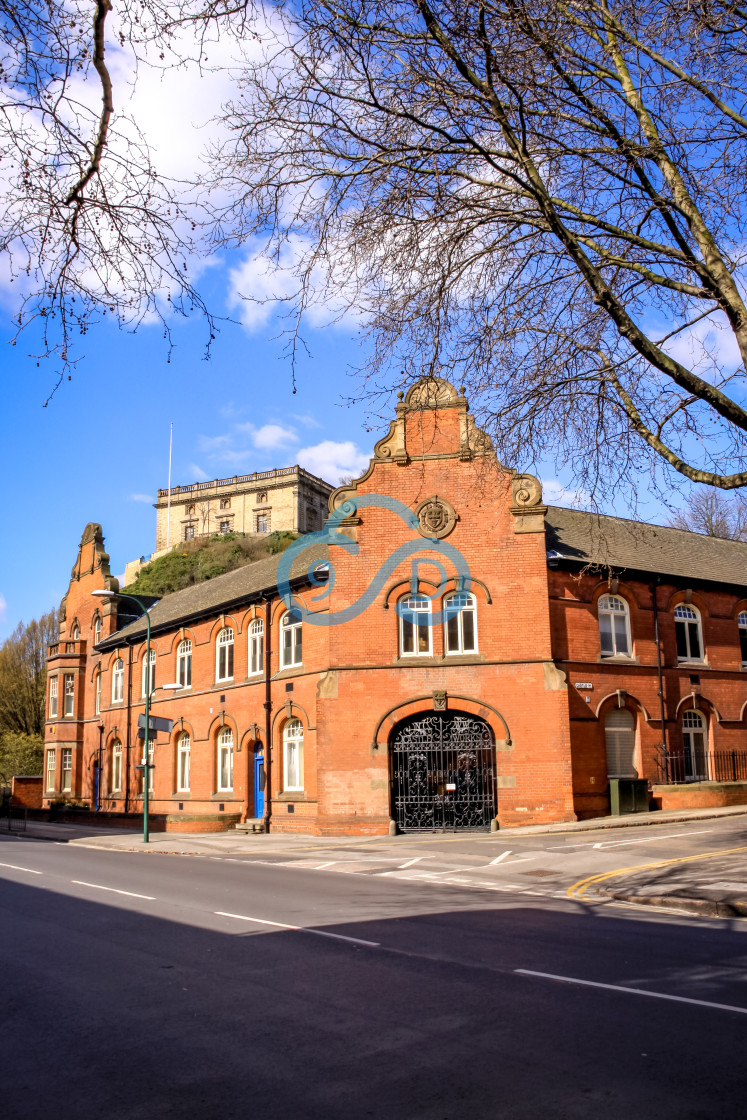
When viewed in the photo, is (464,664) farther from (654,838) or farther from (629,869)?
(629,869)

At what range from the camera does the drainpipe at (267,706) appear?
28.7m

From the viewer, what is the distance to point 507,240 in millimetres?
10000

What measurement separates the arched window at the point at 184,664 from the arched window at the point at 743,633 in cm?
2005

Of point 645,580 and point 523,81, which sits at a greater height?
point 523,81

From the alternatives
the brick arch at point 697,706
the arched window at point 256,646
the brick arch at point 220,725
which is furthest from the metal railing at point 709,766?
the brick arch at point 220,725

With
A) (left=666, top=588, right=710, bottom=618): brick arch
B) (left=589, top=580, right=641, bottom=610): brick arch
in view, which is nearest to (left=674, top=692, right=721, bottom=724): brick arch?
(left=666, top=588, right=710, bottom=618): brick arch

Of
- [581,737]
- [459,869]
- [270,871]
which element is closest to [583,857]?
[459,869]

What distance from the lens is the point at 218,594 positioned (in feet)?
119

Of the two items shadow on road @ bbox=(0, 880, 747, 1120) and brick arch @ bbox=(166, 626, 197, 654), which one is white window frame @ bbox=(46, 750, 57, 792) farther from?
shadow on road @ bbox=(0, 880, 747, 1120)

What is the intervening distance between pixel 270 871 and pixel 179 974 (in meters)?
9.83

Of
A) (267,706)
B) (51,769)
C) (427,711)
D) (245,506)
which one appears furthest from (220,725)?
(245,506)

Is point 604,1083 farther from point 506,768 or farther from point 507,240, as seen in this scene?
point 506,768

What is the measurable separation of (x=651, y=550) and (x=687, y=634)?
10.4ft

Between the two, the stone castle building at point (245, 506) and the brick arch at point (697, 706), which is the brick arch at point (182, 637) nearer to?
the brick arch at point (697, 706)
